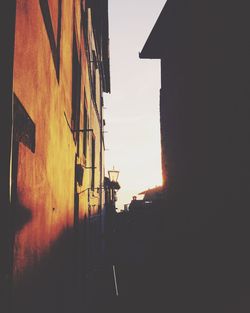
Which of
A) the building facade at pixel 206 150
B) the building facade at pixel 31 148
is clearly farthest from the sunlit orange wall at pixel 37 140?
the building facade at pixel 206 150

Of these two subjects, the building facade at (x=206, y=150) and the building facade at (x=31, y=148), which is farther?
the building facade at (x=206, y=150)

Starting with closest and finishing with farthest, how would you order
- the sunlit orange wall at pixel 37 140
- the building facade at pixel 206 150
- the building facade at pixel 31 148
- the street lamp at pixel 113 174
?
1. the building facade at pixel 31 148
2. the sunlit orange wall at pixel 37 140
3. the building facade at pixel 206 150
4. the street lamp at pixel 113 174

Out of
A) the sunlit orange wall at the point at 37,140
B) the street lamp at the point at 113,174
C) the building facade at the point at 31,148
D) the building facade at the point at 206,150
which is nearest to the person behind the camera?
the building facade at the point at 31,148

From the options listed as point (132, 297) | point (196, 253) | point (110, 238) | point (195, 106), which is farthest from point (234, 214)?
point (110, 238)

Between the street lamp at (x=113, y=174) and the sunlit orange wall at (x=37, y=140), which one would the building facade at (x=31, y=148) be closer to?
the sunlit orange wall at (x=37, y=140)

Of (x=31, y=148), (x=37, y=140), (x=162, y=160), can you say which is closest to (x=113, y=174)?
(x=162, y=160)

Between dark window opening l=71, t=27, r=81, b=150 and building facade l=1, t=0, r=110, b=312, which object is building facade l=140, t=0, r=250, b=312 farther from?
building facade l=1, t=0, r=110, b=312

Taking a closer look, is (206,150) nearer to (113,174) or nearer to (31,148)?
(31,148)

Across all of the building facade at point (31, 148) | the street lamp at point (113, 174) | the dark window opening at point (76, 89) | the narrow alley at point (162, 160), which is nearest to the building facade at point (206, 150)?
the narrow alley at point (162, 160)

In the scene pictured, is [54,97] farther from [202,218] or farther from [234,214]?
[202,218]

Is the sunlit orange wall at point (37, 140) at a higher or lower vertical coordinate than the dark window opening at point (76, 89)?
lower

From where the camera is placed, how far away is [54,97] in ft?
10.9

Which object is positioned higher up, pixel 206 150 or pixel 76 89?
pixel 76 89

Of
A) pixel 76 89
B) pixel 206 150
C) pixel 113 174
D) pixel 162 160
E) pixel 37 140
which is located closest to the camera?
pixel 37 140
